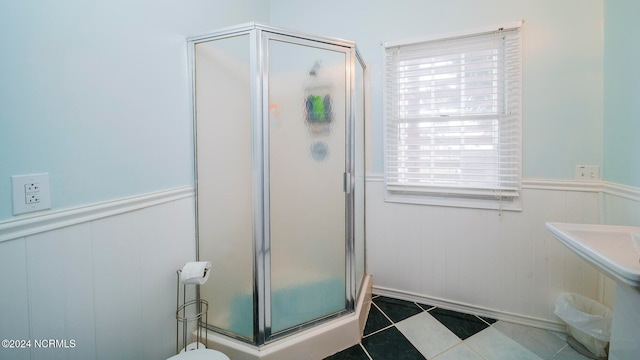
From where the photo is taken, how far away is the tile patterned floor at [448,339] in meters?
1.49

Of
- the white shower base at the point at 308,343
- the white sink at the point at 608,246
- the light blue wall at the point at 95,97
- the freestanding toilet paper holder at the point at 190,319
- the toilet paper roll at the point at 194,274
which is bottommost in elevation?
the white shower base at the point at 308,343

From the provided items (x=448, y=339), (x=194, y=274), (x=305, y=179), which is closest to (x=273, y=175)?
(x=305, y=179)

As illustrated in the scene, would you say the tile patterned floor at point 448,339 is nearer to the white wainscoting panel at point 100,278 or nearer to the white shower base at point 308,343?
the white shower base at point 308,343

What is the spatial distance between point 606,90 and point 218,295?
248cm

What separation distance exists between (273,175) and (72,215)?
2.61 feet

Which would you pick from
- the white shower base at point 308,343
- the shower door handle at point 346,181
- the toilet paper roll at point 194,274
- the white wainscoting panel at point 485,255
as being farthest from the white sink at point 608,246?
the toilet paper roll at point 194,274

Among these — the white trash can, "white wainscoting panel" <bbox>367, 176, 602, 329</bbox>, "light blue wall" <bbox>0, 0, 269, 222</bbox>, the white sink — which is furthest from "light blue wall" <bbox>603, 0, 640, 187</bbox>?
"light blue wall" <bbox>0, 0, 269, 222</bbox>

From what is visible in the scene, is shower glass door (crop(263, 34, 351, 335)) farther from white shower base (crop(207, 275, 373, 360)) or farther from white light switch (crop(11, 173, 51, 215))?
white light switch (crop(11, 173, 51, 215))

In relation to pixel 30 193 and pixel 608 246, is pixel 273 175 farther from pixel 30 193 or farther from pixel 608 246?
pixel 608 246

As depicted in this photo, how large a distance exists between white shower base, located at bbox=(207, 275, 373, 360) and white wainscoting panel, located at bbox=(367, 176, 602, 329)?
0.56m

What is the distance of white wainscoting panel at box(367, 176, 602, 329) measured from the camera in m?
1.64

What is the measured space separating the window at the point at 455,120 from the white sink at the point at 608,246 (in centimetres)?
58

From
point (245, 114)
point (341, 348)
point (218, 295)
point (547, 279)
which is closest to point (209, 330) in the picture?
point (218, 295)

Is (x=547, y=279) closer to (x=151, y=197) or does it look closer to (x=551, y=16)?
(x=551, y=16)
